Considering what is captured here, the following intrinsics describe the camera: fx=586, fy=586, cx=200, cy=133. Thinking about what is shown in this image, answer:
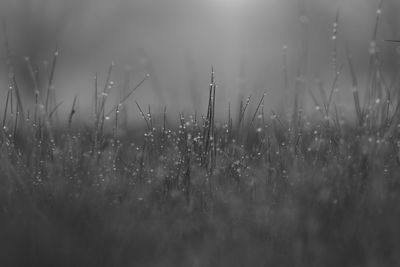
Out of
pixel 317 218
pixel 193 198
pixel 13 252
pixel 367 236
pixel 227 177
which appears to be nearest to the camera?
pixel 13 252

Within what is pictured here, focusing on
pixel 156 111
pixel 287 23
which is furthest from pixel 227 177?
pixel 287 23

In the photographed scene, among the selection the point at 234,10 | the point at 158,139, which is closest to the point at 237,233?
the point at 158,139

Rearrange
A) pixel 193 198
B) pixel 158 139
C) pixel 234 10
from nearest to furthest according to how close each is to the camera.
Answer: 1. pixel 193 198
2. pixel 158 139
3. pixel 234 10

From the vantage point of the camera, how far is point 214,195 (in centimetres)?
190

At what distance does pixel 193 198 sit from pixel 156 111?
741 mm

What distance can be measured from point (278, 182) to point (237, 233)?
0.46 metres

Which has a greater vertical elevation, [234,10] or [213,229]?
[234,10]

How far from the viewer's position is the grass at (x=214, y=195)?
54.7 inches

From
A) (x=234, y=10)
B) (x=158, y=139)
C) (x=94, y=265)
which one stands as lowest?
(x=94, y=265)

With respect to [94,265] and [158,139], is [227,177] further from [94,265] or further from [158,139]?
[94,265]

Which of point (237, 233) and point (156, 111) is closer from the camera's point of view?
point (237, 233)

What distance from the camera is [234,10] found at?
1048 centimetres

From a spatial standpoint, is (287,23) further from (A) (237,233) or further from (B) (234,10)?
(A) (237,233)

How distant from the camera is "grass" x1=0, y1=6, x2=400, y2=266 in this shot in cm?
139
